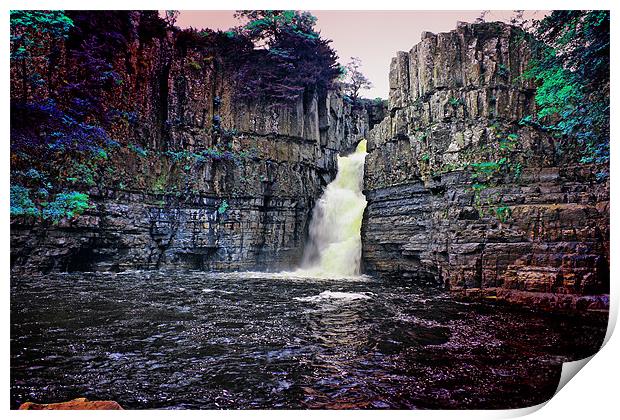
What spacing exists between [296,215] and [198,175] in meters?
3.45

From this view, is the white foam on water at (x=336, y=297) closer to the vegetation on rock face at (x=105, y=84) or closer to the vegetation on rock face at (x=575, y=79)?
the vegetation on rock face at (x=575, y=79)

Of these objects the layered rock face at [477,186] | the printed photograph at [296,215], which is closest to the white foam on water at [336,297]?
the printed photograph at [296,215]

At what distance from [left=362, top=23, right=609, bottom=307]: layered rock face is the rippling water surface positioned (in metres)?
0.88

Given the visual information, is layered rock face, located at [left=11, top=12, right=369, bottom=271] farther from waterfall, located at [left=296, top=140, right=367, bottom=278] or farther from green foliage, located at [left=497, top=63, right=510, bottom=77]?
green foliage, located at [left=497, top=63, right=510, bottom=77]

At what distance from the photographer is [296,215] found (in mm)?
13555

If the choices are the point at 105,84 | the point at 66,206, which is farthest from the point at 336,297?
the point at 105,84

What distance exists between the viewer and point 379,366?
3.98 meters

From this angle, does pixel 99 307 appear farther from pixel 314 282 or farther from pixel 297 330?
pixel 314 282

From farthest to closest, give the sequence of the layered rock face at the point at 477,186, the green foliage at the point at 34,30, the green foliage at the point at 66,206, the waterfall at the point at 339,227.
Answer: the waterfall at the point at 339,227, the green foliage at the point at 66,206, the layered rock face at the point at 477,186, the green foliage at the point at 34,30

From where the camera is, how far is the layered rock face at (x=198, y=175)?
34.7ft

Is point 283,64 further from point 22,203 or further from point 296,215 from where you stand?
point 22,203

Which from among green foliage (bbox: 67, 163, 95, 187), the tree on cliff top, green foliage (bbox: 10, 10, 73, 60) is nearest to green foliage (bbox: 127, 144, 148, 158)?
green foliage (bbox: 67, 163, 95, 187)

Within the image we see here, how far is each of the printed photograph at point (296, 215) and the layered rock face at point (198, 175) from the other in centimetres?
6

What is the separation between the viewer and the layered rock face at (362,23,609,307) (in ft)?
19.1
